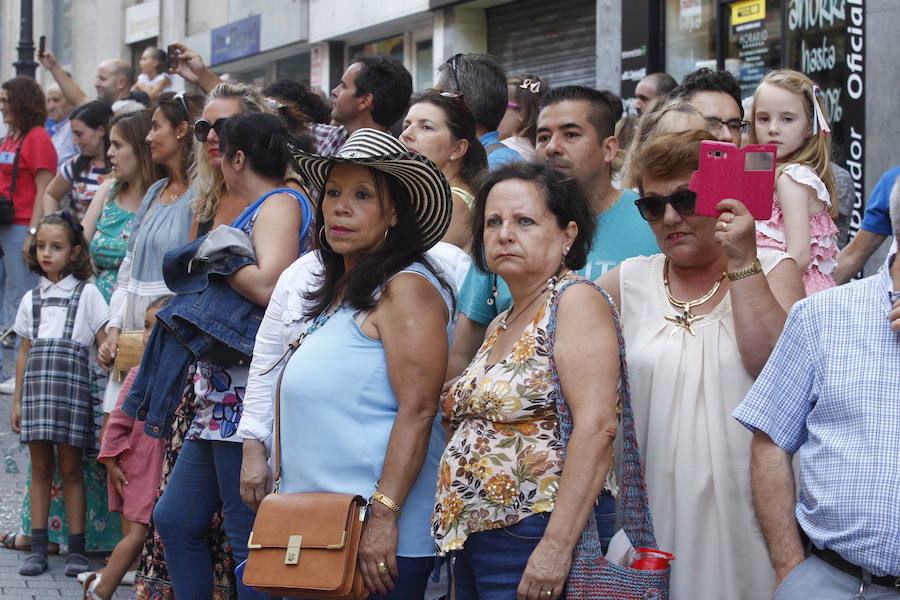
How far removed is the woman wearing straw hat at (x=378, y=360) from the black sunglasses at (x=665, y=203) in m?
0.73

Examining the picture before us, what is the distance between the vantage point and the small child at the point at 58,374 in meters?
6.71

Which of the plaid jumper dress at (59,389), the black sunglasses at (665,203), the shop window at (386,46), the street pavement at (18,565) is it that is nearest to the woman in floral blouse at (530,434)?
the black sunglasses at (665,203)

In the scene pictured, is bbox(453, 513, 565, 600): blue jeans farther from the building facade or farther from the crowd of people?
the building facade

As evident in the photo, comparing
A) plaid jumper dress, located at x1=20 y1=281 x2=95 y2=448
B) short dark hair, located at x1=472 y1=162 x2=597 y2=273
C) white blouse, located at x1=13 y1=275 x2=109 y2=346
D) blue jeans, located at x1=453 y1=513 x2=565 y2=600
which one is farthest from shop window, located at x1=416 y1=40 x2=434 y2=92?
blue jeans, located at x1=453 y1=513 x2=565 y2=600

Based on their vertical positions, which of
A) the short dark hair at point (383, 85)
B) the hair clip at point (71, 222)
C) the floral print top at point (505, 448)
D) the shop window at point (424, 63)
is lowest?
the floral print top at point (505, 448)

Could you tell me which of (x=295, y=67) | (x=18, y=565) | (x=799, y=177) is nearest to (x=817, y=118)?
(x=799, y=177)

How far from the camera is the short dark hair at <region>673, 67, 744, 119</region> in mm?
5246

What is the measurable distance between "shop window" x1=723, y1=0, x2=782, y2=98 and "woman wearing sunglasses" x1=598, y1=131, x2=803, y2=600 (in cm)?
740

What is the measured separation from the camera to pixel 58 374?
6.77 metres

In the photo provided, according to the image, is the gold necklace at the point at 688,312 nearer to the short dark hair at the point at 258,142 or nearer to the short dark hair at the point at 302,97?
the short dark hair at the point at 258,142

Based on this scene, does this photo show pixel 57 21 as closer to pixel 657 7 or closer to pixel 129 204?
pixel 657 7

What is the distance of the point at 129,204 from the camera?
22.3 ft

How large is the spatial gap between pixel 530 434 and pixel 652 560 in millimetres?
465

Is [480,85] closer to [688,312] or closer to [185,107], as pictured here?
[185,107]
